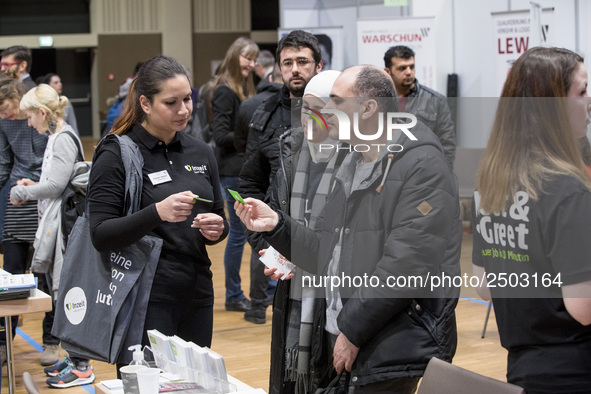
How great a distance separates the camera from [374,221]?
7.01ft

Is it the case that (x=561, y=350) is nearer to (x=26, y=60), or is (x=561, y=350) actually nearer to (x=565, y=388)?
(x=565, y=388)

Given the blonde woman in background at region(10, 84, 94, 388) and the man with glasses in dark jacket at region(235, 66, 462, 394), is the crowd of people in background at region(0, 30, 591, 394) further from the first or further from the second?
the blonde woman in background at region(10, 84, 94, 388)

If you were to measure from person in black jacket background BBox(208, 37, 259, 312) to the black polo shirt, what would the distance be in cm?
267

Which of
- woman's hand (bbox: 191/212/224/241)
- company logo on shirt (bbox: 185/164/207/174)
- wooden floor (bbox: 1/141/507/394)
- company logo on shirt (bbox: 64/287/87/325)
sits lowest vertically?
wooden floor (bbox: 1/141/507/394)

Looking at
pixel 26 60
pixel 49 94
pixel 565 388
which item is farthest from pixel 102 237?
pixel 26 60

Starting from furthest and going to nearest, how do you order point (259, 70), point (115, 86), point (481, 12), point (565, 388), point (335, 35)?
1. point (115, 86)
2. point (335, 35)
3. point (481, 12)
4. point (259, 70)
5. point (565, 388)

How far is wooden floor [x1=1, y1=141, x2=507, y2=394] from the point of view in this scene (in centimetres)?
416

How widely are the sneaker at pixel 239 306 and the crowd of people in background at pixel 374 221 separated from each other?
8.10ft

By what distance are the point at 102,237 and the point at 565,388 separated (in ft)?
4.87

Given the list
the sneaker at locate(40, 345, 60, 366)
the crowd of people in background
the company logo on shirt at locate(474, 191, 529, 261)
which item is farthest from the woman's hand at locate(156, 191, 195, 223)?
the sneaker at locate(40, 345, 60, 366)

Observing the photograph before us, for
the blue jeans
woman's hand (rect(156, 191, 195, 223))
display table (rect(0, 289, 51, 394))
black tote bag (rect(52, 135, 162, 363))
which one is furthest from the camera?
the blue jeans

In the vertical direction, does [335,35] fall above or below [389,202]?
above

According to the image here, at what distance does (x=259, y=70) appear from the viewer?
25.0 ft

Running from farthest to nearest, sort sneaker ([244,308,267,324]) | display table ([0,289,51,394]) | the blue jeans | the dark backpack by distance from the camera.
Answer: the blue jeans < sneaker ([244,308,267,324]) < the dark backpack < display table ([0,289,51,394])
